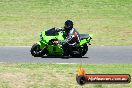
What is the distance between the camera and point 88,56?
21125mm

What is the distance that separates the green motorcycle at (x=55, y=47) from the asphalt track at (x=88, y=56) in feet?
1.10

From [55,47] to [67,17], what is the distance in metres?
17.3

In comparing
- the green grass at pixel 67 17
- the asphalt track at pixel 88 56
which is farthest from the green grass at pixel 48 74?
the green grass at pixel 67 17

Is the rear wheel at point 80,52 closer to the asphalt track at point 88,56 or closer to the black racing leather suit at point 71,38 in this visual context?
the asphalt track at point 88,56

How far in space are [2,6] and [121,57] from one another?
2267 cm

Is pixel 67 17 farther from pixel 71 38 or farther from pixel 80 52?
pixel 71 38

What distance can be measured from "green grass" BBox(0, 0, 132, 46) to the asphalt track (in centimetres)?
191

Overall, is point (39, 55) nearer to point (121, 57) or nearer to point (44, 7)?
point (121, 57)

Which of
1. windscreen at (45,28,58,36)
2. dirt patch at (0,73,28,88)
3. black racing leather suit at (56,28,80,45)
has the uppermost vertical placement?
windscreen at (45,28,58,36)

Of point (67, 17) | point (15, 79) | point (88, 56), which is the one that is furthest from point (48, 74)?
point (67, 17)

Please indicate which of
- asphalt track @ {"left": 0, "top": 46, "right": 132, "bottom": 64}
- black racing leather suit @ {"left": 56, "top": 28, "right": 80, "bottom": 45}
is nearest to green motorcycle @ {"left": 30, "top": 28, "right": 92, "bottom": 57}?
black racing leather suit @ {"left": 56, "top": 28, "right": 80, "bottom": 45}

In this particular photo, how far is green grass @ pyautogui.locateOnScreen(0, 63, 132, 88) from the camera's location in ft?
47.8

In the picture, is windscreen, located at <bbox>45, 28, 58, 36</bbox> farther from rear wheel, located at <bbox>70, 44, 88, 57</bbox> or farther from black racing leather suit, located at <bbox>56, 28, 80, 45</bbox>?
rear wheel, located at <bbox>70, 44, 88, 57</bbox>

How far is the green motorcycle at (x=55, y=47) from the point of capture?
20688mm
